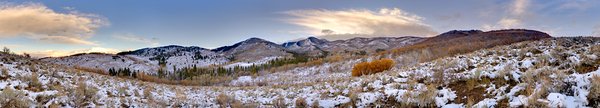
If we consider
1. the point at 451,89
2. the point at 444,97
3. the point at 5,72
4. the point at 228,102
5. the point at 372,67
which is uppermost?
the point at 5,72

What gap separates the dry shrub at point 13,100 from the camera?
9438 millimetres

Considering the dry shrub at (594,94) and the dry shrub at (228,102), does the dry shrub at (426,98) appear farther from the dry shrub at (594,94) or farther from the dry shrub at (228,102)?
the dry shrub at (228,102)

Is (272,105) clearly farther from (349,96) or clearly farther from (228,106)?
(349,96)

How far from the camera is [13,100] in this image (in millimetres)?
9641

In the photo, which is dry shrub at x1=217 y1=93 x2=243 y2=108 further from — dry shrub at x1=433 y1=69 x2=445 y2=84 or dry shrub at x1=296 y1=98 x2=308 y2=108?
dry shrub at x1=433 y1=69 x2=445 y2=84

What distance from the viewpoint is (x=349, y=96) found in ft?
44.9

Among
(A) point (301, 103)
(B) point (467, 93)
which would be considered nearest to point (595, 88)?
(B) point (467, 93)

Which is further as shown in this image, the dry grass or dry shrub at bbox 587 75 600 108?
the dry grass

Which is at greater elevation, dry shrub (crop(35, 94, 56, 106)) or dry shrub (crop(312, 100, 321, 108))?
dry shrub (crop(35, 94, 56, 106))

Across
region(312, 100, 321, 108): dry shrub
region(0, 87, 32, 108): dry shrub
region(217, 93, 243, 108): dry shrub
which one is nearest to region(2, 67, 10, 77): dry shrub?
region(0, 87, 32, 108): dry shrub

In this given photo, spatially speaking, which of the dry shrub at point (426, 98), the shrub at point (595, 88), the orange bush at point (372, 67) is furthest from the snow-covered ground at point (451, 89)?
the orange bush at point (372, 67)

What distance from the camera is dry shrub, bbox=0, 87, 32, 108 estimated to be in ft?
31.0

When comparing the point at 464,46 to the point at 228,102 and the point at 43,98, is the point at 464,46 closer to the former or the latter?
the point at 228,102

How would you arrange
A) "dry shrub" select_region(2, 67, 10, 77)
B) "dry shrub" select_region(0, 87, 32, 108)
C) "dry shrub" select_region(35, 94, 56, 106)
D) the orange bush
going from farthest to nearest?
the orange bush → "dry shrub" select_region(2, 67, 10, 77) → "dry shrub" select_region(35, 94, 56, 106) → "dry shrub" select_region(0, 87, 32, 108)
